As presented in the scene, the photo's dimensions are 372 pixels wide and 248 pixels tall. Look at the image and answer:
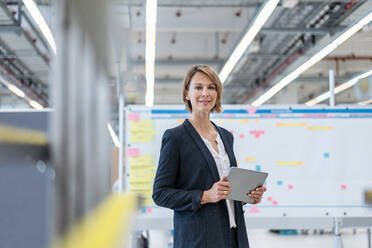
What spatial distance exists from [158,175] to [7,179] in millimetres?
1202

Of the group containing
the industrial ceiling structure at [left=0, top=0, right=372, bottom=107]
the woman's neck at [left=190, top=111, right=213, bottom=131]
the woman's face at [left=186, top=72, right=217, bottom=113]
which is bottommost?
the woman's neck at [left=190, top=111, right=213, bottom=131]

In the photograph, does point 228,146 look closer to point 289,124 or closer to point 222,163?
point 222,163

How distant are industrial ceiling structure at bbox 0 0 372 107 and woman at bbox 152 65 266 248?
11.4 ft

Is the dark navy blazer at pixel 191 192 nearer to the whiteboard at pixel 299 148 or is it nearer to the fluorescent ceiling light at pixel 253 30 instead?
the whiteboard at pixel 299 148

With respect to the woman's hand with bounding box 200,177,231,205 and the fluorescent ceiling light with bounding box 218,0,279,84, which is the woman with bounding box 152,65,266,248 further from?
the fluorescent ceiling light with bounding box 218,0,279,84

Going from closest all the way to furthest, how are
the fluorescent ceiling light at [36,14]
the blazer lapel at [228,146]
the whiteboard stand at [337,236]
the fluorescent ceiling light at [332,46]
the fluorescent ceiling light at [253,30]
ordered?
the blazer lapel at [228,146] → the whiteboard stand at [337,236] → the fluorescent ceiling light at [36,14] → the fluorescent ceiling light at [253,30] → the fluorescent ceiling light at [332,46]

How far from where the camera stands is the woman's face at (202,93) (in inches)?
60.4

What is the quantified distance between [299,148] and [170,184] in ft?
8.45

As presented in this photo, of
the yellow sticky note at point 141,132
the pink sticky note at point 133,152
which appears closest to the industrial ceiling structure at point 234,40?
the yellow sticky note at point 141,132

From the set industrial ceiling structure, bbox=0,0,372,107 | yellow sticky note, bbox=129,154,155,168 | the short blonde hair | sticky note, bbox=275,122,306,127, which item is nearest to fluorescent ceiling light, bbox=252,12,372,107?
industrial ceiling structure, bbox=0,0,372,107

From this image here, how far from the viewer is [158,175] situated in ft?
4.67

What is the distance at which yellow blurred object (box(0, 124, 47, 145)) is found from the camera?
24cm

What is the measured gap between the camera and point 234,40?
373 inches

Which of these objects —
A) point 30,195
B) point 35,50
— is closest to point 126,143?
point 30,195
